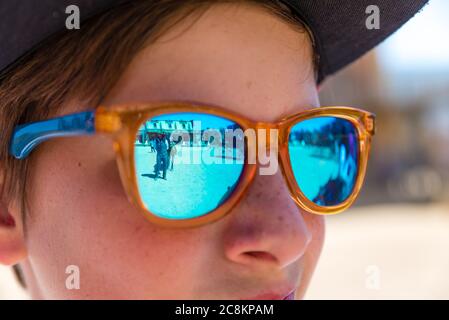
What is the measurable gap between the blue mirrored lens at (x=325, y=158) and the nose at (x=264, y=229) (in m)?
0.10

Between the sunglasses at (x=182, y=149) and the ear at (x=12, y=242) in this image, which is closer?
the sunglasses at (x=182, y=149)

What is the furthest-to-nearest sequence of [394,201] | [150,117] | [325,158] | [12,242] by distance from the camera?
[394,201] < [325,158] < [12,242] < [150,117]

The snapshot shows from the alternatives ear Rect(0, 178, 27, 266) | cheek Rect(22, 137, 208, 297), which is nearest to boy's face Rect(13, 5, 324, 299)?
cheek Rect(22, 137, 208, 297)

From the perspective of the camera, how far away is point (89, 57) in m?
1.09

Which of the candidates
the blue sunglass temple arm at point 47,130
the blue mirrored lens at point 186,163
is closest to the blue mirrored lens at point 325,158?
the blue mirrored lens at point 186,163

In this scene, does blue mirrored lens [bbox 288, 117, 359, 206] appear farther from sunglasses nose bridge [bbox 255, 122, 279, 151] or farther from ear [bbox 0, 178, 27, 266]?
ear [bbox 0, 178, 27, 266]

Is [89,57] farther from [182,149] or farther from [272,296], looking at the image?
[272,296]

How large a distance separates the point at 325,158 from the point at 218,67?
42 centimetres

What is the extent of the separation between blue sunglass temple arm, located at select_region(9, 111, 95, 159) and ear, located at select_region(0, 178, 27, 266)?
17 centimetres

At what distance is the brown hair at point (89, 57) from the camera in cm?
106

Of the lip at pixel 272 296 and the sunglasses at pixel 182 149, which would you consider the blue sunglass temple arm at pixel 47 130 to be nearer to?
the sunglasses at pixel 182 149

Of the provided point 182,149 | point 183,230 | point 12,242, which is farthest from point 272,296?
point 12,242

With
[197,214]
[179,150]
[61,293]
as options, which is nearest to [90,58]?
[179,150]

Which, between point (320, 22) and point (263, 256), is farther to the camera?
point (320, 22)
